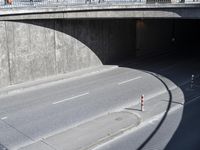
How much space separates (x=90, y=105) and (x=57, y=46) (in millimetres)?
7732

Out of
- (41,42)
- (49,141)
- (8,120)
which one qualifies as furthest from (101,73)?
(49,141)

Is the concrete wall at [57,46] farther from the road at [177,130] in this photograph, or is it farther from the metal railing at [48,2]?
the road at [177,130]

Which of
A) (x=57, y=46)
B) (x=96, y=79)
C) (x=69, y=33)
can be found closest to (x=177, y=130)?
(x=96, y=79)

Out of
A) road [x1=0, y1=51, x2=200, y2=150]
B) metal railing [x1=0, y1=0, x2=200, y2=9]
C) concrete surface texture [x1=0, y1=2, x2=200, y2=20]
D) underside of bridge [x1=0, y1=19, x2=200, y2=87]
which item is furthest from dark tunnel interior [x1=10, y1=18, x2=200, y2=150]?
metal railing [x1=0, y1=0, x2=200, y2=9]

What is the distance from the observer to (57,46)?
74.2 feet

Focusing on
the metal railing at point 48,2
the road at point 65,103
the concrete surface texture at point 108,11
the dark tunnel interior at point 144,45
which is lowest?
the road at point 65,103

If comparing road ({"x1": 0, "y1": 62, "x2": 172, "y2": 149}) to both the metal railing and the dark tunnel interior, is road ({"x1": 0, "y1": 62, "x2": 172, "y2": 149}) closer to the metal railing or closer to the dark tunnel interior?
the dark tunnel interior

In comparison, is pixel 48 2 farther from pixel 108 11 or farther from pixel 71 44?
pixel 108 11

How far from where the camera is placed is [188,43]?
3675 centimetres

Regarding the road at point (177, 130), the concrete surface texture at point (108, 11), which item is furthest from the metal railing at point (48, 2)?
the road at point (177, 130)

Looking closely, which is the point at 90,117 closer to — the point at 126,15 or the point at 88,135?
the point at 88,135

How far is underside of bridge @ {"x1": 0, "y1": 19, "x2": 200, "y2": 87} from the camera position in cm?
2016

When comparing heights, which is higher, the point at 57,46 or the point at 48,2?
the point at 48,2

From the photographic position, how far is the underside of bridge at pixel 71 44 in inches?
794
